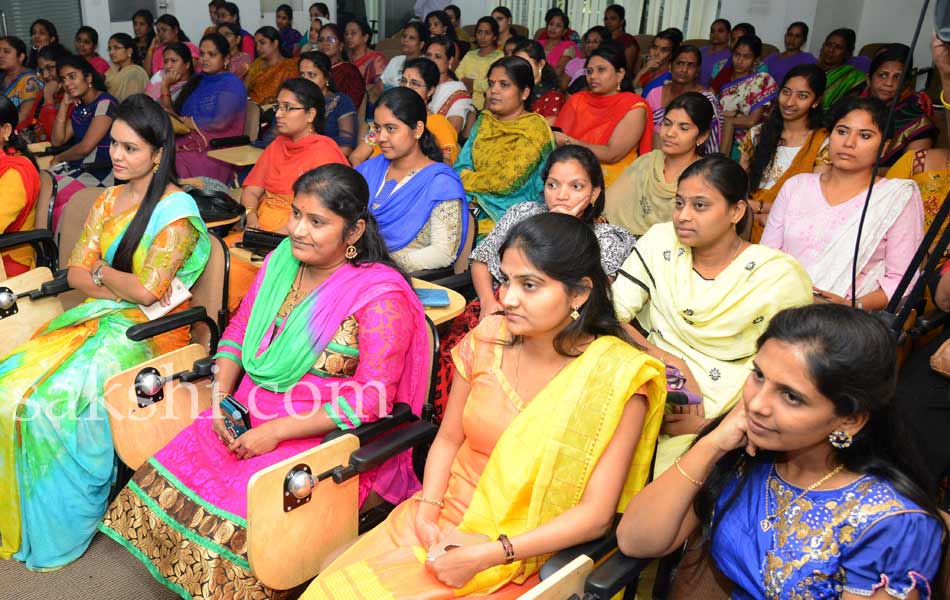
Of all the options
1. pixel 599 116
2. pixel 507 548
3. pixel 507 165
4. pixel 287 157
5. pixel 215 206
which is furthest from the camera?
pixel 599 116

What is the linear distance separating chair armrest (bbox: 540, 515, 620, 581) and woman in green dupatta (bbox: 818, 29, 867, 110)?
185 inches

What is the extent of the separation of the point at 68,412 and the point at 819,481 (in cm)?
192

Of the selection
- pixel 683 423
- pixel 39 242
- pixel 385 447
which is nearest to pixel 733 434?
pixel 683 423

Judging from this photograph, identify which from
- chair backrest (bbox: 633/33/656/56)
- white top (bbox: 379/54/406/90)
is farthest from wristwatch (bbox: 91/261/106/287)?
chair backrest (bbox: 633/33/656/56)

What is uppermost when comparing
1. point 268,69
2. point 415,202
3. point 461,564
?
point 268,69

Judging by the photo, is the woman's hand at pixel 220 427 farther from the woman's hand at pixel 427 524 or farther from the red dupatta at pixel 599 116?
the red dupatta at pixel 599 116

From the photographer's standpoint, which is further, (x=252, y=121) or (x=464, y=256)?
(x=252, y=121)

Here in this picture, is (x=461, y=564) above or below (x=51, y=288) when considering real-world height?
below

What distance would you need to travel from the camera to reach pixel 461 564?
1.39 m

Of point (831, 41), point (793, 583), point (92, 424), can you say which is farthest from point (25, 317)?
point (831, 41)

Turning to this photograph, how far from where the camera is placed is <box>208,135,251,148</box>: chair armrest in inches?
174

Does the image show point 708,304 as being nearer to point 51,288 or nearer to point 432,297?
point 432,297

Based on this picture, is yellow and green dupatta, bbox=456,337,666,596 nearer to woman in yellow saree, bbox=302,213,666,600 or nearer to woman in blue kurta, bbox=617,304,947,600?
woman in yellow saree, bbox=302,213,666,600

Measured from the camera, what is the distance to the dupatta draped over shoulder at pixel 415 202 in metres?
2.91
